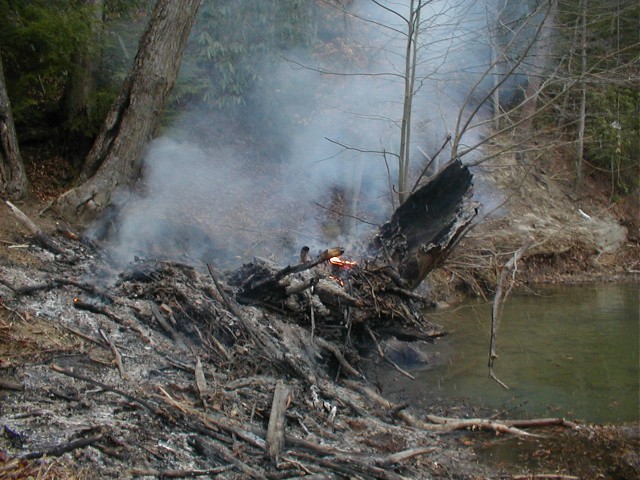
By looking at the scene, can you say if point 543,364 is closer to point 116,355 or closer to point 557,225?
point 116,355

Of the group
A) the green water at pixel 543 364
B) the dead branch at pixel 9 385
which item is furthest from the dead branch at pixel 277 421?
the green water at pixel 543 364

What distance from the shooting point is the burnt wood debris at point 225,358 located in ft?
13.3

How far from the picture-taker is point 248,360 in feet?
19.5

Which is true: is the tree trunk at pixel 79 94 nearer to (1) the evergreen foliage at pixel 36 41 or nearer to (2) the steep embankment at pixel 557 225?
(1) the evergreen foliage at pixel 36 41

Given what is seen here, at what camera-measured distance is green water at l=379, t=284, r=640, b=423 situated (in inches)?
272

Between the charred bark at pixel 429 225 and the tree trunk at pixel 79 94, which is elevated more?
the tree trunk at pixel 79 94

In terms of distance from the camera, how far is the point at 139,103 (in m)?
8.66

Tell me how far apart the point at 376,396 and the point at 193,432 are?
261 centimetres

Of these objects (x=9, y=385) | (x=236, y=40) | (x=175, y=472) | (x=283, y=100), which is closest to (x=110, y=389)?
(x=9, y=385)

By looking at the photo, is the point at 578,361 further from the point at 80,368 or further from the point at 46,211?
the point at 46,211

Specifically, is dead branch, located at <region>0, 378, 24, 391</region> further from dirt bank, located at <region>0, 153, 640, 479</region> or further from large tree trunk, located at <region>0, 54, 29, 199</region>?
large tree trunk, located at <region>0, 54, 29, 199</region>

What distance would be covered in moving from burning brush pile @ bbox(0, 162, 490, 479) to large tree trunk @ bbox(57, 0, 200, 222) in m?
1.27

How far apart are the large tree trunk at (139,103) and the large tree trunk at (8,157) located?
0.78m

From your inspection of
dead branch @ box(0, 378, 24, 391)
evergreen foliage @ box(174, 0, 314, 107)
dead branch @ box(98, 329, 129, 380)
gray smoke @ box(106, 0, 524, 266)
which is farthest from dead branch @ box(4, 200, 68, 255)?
evergreen foliage @ box(174, 0, 314, 107)
